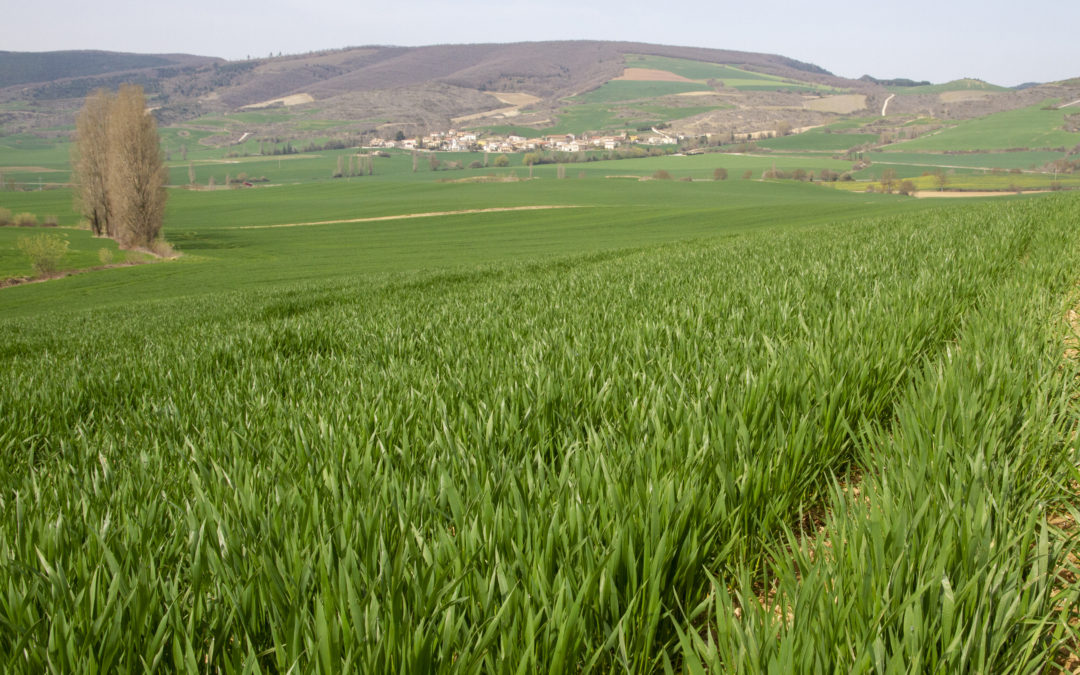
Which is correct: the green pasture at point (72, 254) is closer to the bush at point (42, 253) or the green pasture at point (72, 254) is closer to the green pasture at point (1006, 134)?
the bush at point (42, 253)

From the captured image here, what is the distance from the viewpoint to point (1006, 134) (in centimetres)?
12662

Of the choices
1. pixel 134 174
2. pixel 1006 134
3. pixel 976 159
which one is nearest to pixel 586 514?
pixel 134 174

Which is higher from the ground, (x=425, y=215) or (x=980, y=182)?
(x=980, y=182)

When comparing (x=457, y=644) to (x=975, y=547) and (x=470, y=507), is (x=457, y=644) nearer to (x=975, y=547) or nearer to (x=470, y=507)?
(x=470, y=507)

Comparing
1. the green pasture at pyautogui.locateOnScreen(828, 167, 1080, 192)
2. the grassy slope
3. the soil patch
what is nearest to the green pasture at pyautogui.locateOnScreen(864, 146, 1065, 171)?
the green pasture at pyautogui.locateOnScreen(828, 167, 1080, 192)

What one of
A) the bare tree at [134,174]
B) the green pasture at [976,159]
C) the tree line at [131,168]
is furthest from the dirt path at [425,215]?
the green pasture at [976,159]

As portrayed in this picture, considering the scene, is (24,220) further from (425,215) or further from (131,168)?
(425,215)

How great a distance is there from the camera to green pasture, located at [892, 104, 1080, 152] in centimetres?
11650

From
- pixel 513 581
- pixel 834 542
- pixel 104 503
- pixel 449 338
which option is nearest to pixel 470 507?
pixel 513 581

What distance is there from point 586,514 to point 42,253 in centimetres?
5736

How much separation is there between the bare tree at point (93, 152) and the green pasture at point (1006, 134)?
132 meters

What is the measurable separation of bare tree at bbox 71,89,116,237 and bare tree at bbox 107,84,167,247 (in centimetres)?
324

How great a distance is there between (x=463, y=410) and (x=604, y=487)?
0.88 metres

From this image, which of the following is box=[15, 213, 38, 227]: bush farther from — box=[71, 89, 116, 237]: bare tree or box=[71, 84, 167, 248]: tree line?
box=[71, 84, 167, 248]: tree line
